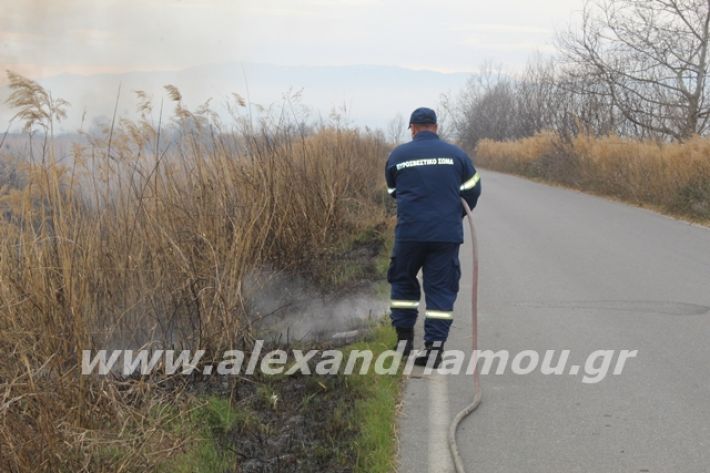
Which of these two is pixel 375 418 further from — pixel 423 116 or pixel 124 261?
pixel 423 116

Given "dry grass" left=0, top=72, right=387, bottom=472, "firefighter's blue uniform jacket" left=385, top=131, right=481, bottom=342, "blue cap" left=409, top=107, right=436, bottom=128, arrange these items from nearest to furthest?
1. "dry grass" left=0, top=72, right=387, bottom=472
2. "firefighter's blue uniform jacket" left=385, top=131, right=481, bottom=342
3. "blue cap" left=409, top=107, right=436, bottom=128

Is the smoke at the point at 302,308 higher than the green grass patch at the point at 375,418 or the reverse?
the reverse

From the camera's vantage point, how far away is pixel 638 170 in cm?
1953

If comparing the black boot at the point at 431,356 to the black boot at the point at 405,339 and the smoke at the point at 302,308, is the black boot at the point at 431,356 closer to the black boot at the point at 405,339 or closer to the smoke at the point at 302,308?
the black boot at the point at 405,339

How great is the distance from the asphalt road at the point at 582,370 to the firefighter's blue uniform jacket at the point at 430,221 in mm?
593

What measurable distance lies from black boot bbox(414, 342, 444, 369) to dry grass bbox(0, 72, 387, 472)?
1.38 metres

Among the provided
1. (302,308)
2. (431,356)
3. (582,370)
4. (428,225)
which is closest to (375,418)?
(431,356)

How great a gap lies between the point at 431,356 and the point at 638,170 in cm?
1497

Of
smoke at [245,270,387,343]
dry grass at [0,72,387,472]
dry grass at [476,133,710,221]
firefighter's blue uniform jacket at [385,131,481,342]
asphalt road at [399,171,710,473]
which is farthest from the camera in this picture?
dry grass at [476,133,710,221]

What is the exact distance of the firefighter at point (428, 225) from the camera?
6098mm

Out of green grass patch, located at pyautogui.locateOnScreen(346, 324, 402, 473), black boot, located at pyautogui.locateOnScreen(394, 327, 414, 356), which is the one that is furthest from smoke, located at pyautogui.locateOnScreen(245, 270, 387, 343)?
green grass patch, located at pyautogui.locateOnScreen(346, 324, 402, 473)

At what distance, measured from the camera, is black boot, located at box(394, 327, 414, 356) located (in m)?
6.37

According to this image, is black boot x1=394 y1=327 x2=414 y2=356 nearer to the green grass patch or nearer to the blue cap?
the green grass patch

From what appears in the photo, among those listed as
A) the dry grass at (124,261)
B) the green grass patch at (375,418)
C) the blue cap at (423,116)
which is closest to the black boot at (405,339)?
the green grass patch at (375,418)
